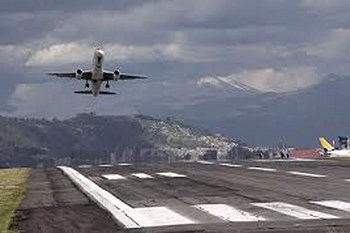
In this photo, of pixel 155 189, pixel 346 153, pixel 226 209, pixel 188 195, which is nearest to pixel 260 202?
pixel 226 209

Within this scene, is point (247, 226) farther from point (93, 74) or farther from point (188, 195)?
point (93, 74)

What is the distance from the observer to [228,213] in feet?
74.6

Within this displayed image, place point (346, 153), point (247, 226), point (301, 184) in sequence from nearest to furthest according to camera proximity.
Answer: point (247, 226)
point (301, 184)
point (346, 153)

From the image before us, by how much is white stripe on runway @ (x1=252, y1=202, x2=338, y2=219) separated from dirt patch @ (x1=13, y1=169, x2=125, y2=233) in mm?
4627

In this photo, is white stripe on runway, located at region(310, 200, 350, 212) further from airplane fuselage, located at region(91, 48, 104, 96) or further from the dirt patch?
airplane fuselage, located at region(91, 48, 104, 96)

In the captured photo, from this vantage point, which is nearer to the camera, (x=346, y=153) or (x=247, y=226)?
(x=247, y=226)

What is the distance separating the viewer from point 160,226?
66.3 ft

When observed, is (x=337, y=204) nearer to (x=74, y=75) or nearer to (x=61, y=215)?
(x=61, y=215)

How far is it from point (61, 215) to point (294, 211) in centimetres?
677

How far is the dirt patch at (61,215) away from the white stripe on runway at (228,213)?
9.23ft

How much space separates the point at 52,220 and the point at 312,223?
750cm

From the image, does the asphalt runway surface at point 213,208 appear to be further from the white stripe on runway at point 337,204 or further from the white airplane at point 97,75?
the white airplane at point 97,75

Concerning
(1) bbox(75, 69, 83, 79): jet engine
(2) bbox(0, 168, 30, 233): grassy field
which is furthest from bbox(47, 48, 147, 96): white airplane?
(2) bbox(0, 168, 30, 233): grassy field

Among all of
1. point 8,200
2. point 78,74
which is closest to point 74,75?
point 78,74
